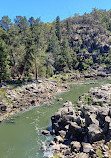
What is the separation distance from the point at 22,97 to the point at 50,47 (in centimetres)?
4630

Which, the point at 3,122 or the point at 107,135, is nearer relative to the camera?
the point at 107,135

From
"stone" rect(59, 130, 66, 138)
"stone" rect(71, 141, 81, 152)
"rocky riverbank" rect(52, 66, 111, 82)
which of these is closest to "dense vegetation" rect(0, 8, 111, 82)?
"rocky riverbank" rect(52, 66, 111, 82)

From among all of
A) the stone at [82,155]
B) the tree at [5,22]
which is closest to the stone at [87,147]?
the stone at [82,155]

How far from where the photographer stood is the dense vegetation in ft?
148

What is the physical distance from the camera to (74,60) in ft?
303

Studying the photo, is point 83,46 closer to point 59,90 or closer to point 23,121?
point 59,90

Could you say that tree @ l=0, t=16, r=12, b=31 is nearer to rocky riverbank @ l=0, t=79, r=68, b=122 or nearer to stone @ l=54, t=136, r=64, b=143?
rocky riverbank @ l=0, t=79, r=68, b=122

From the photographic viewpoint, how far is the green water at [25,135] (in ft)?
65.4

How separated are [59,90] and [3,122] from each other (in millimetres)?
25979

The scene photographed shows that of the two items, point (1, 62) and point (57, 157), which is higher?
point (1, 62)

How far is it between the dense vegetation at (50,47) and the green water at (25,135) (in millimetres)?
14709

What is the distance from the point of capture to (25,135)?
79.7 ft

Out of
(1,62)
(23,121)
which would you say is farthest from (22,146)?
(1,62)

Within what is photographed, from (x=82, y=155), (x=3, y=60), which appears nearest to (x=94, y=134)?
(x=82, y=155)
